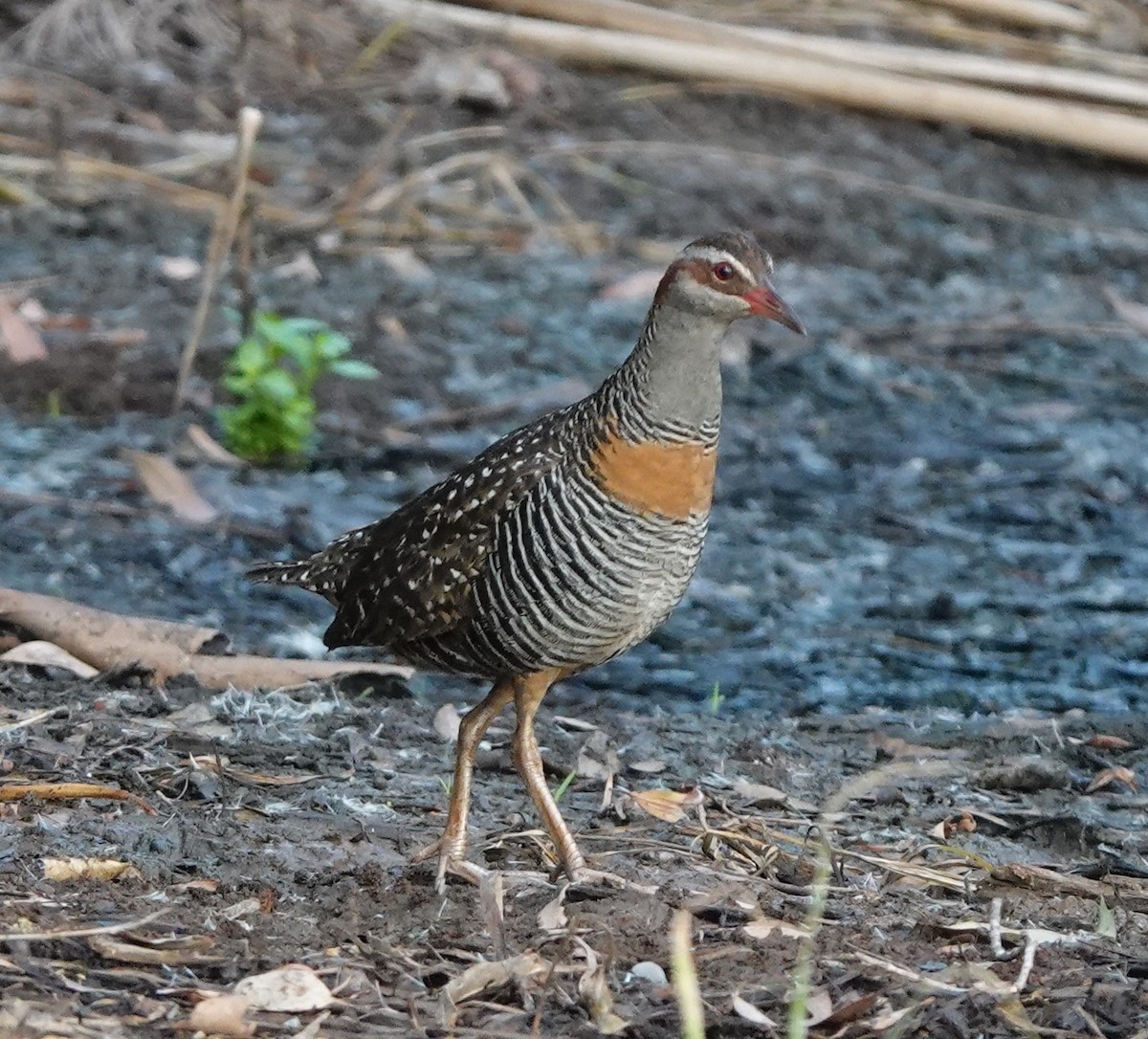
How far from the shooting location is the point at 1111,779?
5.65 m

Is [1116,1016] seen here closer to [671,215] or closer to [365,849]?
[365,849]

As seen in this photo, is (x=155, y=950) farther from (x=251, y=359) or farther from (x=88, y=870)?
(x=251, y=359)

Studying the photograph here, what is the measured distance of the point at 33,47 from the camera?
38.0ft

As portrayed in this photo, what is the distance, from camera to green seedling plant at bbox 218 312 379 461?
24.8 feet

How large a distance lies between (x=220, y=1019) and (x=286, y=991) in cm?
18

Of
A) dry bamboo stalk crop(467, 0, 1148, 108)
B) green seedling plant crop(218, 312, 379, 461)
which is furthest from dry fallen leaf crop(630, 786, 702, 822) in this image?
dry bamboo stalk crop(467, 0, 1148, 108)

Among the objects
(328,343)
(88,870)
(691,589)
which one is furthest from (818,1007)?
(328,343)

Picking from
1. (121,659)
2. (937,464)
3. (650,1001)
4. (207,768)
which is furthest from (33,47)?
(650,1001)

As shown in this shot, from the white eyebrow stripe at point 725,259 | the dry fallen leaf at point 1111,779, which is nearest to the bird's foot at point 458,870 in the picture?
the white eyebrow stripe at point 725,259

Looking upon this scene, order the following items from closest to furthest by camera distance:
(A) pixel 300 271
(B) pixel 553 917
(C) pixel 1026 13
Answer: (B) pixel 553 917
(A) pixel 300 271
(C) pixel 1026 13

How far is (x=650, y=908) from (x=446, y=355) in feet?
17.6

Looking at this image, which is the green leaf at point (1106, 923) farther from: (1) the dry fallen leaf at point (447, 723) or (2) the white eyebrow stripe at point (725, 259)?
(1) the dry fallen leaf at point (447, 723)

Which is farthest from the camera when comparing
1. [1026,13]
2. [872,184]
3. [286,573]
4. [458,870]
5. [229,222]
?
[1026,13]

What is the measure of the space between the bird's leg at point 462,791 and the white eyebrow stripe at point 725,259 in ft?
3.73
